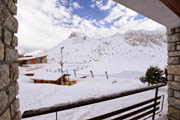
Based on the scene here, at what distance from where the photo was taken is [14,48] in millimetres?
784

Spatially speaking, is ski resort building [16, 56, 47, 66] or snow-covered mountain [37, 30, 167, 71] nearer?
snow-covered mountain [37, 30, 167, 71]

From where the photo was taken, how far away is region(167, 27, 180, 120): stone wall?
176cm

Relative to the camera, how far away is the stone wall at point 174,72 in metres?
1.76

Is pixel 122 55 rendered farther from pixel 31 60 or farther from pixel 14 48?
pixel 14 48

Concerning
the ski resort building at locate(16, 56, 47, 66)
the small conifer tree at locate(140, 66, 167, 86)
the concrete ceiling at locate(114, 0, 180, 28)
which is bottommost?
the small conifer tree at locate(140, 66, 167, 86)

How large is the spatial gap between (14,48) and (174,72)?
8.90ft

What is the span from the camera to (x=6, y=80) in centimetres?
64

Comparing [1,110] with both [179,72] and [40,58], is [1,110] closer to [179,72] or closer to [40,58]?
[179,72]

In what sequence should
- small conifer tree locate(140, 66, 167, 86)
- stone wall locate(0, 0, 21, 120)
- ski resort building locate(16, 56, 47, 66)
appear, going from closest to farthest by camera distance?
A: stone wall locate(0, 0, 21, 120)
small conifer tree locate(140, 66, 167, 86)
ski resort building locate(16, 56, 47, 66)

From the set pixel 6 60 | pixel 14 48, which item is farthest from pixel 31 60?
pixel 6 60

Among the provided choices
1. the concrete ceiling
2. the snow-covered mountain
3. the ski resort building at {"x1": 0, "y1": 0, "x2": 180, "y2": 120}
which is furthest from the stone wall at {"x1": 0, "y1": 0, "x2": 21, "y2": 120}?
the snow-covered mountain

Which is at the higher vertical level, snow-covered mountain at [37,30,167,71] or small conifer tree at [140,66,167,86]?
snow-covered mountain at [37,30,167,71]

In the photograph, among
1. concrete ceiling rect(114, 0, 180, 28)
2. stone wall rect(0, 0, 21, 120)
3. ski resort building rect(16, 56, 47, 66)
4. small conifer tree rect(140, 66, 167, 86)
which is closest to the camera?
stone wall rect(0, 0, 21, 120)

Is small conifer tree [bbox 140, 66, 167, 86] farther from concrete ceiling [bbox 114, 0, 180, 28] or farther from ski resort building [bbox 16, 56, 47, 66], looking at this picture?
ski resort building [bbox 16, 56, 47, 66]
